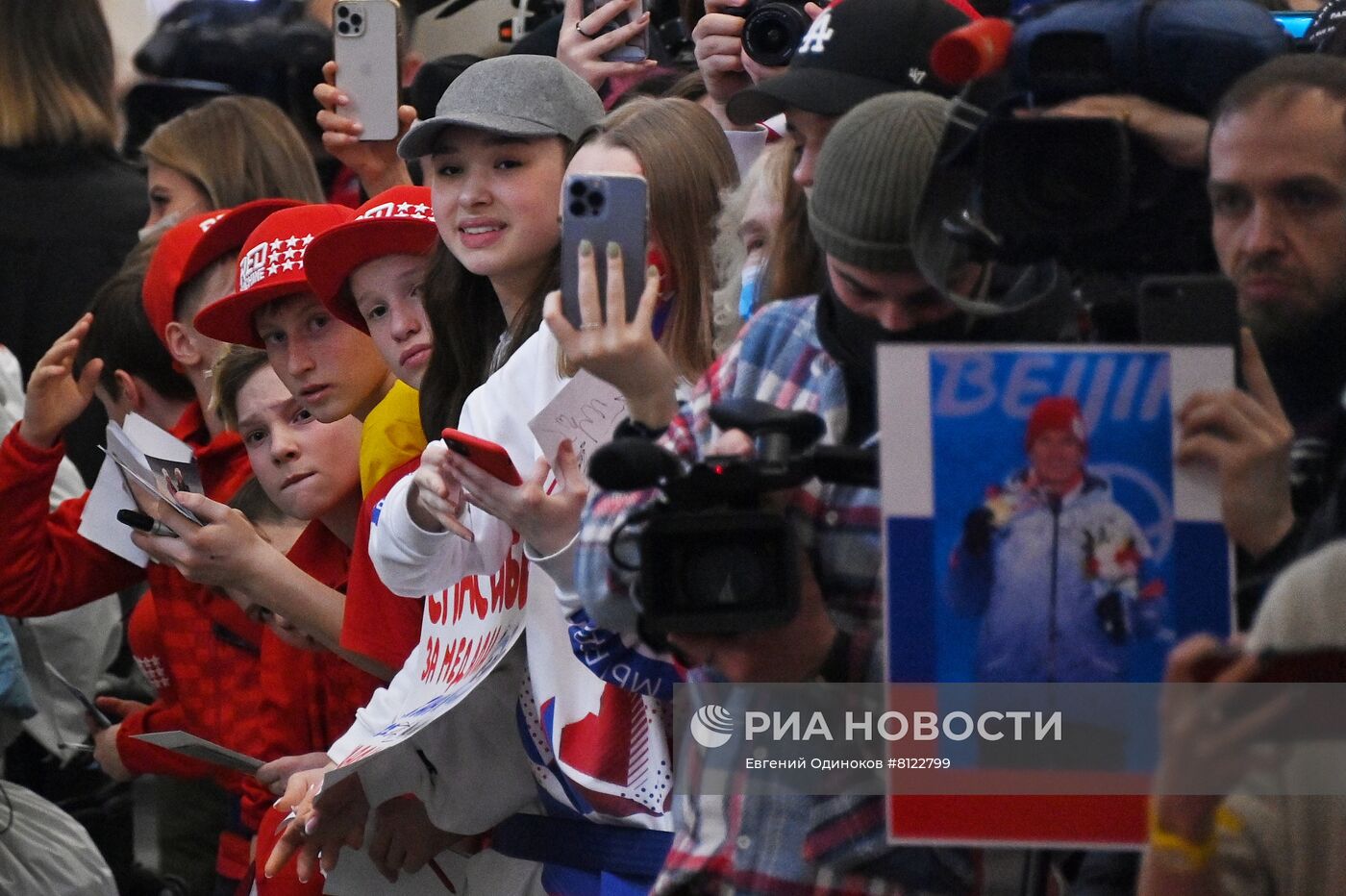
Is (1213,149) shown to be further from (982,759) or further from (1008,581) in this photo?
(982,759)

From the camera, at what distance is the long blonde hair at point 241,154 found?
4.94m

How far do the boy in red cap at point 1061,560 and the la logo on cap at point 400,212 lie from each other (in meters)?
1.82

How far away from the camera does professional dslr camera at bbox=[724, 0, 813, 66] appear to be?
128 inches

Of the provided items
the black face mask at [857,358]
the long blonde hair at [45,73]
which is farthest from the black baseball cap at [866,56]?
the long blonde hair at [45,73]

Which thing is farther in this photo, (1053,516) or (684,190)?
(684,190)

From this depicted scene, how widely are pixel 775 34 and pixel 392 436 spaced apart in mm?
897

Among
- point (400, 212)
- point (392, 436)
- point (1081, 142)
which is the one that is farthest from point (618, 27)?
point (1081, 142)

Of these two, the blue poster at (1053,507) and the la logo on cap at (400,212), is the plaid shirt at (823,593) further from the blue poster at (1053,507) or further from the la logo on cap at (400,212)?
the la logo on cap at (400,212)

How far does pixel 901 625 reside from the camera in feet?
6.24

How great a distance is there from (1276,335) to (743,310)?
35.3 inches

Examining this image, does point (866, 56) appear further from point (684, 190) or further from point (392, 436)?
point (392, 436)

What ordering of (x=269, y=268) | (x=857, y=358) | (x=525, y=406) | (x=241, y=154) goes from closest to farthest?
(x=857, y=358), (x=525, y=406), (x=269, y=268), (x=241, y=154)

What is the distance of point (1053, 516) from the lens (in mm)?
1864

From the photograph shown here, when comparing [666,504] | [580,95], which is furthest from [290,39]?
[666,504]
